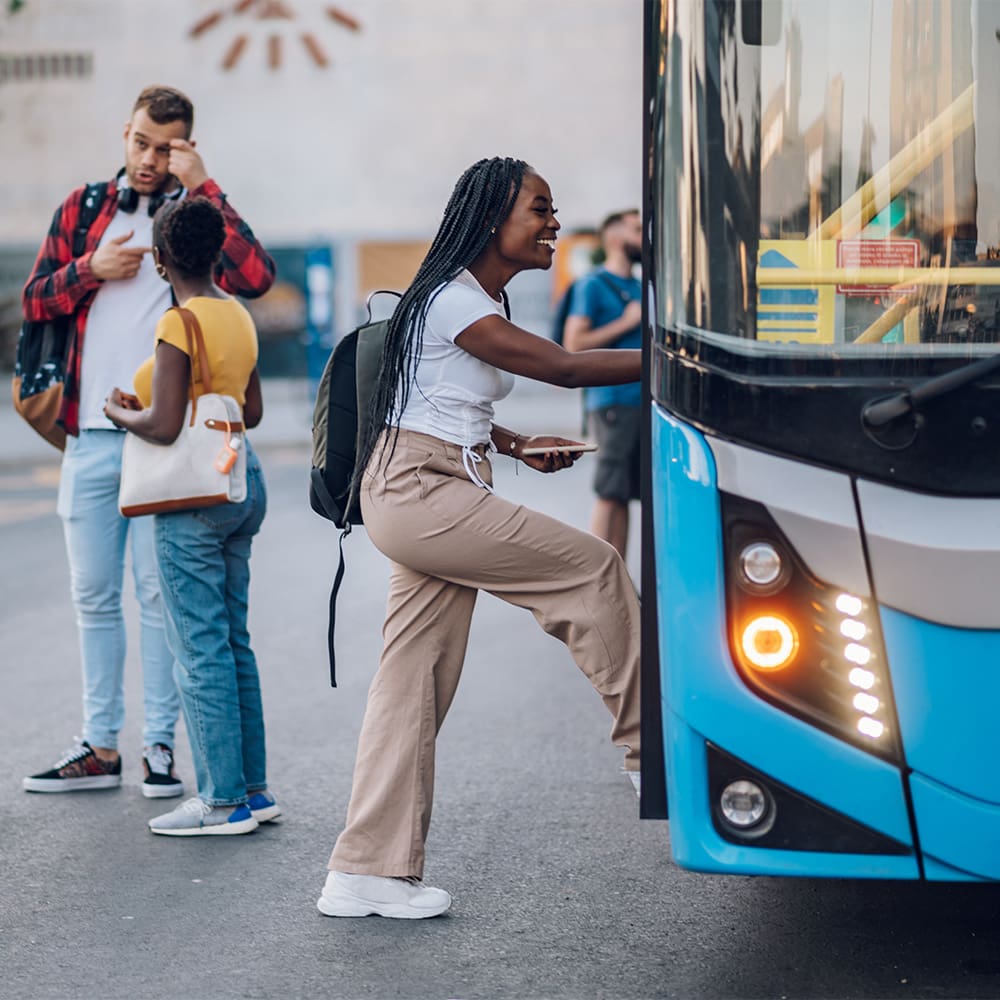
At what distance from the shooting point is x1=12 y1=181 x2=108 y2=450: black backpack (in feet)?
17.6

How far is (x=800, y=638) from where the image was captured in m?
3.17

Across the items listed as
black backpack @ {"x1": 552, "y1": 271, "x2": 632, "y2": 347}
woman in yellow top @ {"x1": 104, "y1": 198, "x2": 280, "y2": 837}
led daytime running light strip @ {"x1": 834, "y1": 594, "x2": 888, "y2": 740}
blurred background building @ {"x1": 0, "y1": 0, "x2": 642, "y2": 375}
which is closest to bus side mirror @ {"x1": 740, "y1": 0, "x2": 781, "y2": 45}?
led daytime running light strip @ {"x1": 834, "y1": 594, "x2": 888, "y2": 740}

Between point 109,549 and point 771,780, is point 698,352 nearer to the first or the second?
point 771,780

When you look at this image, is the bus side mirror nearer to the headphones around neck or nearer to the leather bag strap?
the leather bag strap

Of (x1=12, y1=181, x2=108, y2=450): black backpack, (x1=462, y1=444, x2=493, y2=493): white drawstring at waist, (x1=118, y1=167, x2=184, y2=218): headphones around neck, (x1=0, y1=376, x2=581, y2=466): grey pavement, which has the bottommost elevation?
(x1=0, y1=376, x2=581, y2=466): grey pavement

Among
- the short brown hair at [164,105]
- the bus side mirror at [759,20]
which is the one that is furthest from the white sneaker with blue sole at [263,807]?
the bus side mirror at [759,20]

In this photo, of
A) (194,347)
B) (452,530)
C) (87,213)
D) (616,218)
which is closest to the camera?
(452,530)

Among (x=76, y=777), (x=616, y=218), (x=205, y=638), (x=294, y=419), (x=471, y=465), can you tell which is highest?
(x=616, y=218)

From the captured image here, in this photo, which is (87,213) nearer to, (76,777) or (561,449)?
(76,777)

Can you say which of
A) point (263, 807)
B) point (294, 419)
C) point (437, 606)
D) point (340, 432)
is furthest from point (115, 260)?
point (294, 419)

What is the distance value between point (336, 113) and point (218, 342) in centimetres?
2695

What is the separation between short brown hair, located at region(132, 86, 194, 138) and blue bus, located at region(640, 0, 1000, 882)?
235cm

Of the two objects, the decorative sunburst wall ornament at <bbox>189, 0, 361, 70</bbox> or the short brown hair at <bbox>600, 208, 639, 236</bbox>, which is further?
the decorative sunburst wall ornament at <bbox>189, 0, 361, 70</bbox>

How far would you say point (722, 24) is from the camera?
323 cm
